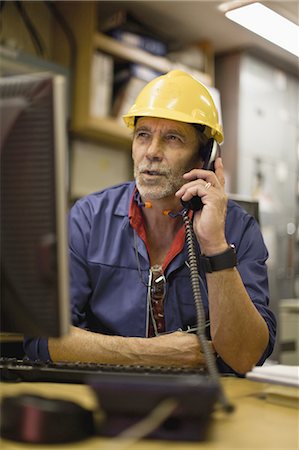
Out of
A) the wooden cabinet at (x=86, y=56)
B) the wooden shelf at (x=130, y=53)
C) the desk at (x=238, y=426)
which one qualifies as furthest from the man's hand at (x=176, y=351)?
the wooden shelf at (x=130, y=53)

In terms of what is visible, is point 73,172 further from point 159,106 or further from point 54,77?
point 54,77

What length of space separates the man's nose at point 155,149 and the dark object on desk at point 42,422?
103 centimetres

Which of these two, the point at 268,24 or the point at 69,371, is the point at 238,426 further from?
the point at 268,24

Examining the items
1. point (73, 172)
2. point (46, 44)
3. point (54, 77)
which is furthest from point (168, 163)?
point (46, 44)

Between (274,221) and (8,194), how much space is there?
3.67 meters

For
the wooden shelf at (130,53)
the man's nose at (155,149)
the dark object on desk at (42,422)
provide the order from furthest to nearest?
the wooden shelf at (130,53) < the man's nose at (155,149) < the dark object on desk at (42,422)

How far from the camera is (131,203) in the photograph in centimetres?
172

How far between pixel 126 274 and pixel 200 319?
0.48 metres

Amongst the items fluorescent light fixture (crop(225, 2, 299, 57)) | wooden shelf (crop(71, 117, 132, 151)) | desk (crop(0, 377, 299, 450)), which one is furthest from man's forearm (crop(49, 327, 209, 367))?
wooden shelf (crop(71, 117, 132, 151))

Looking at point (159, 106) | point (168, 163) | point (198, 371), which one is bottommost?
point (198, 371)

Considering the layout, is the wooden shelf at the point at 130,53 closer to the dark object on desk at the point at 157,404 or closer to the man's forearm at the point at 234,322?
the man's forearm at the point at 234,322

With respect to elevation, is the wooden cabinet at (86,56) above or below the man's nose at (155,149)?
above

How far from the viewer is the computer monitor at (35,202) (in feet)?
2.40

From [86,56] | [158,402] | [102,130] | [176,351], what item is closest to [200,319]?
[176,351]
